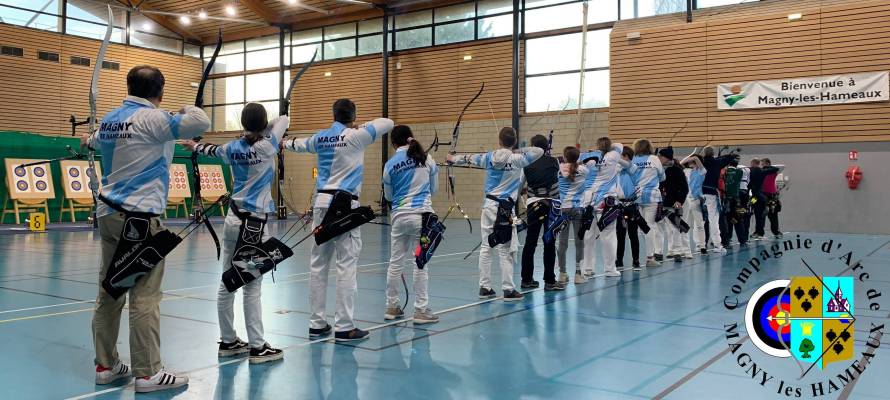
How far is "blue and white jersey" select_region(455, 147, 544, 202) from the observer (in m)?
5.87

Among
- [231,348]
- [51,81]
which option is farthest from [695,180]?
[51,81]

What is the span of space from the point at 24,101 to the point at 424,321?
20892 mm

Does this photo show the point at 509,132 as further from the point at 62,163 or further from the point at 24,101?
the point at 24,101

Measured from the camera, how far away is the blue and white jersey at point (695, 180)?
34.2 ft

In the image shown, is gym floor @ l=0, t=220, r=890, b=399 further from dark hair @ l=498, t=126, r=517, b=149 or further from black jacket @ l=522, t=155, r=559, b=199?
dark hair @ l=498, t=126, r=517, b=149

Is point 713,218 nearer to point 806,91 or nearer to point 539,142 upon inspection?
point 539,142

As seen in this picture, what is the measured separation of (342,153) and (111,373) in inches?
77.7

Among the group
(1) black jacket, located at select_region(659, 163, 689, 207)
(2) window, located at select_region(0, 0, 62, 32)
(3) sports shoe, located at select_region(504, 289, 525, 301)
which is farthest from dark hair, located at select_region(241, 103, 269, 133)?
(2) window, located at select_region(0, 0, 62, 32)

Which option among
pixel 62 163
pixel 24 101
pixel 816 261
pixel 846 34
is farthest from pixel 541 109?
pixel 24 101

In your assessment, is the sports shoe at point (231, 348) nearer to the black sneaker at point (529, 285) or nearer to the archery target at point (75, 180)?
the black sneaker at point (529, 285)

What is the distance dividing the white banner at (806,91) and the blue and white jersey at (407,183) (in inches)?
523

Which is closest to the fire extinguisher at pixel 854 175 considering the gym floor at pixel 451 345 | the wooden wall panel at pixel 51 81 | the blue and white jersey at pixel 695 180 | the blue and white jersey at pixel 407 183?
the blue and white jersey at pixel 695 180

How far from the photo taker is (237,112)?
2502 cm

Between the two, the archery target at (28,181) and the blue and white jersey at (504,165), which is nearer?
the blue and white jersey at (504,165)
